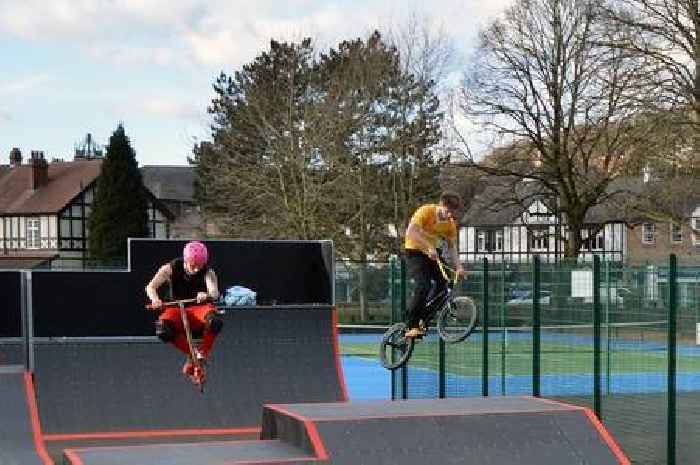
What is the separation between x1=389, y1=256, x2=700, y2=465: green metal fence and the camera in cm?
1095

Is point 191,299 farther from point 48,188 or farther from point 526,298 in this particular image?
point 48,188

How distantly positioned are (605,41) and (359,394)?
16255 mm

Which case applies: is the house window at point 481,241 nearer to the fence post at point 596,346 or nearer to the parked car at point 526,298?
the parked car at point 526,298

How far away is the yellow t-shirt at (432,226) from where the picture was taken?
10.1m

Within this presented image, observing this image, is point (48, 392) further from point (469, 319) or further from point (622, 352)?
point (622, 352)

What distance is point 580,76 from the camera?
3547 cm

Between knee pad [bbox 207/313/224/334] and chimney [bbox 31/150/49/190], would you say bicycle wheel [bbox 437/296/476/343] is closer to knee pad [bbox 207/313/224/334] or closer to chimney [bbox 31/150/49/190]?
knee pad [bbox 207/313/224/334]

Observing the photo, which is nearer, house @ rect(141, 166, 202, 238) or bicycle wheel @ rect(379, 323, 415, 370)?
bicycle wheel @ rect(379, 323, 415, 370)

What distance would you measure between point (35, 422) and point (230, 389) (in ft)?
11.9

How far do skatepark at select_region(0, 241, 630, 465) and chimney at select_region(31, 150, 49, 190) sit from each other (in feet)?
189

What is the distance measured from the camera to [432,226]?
1016cm

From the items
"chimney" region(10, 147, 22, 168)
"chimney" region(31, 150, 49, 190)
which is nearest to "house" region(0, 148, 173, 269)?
"chimney" region(31, 150, 49, 190)

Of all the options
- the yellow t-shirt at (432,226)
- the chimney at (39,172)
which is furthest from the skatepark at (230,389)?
the chimney at (39,172)

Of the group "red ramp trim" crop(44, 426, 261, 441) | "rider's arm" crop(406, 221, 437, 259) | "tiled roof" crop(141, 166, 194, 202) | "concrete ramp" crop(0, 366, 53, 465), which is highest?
"tiled roof" crop(141, 166, 194, 202)
